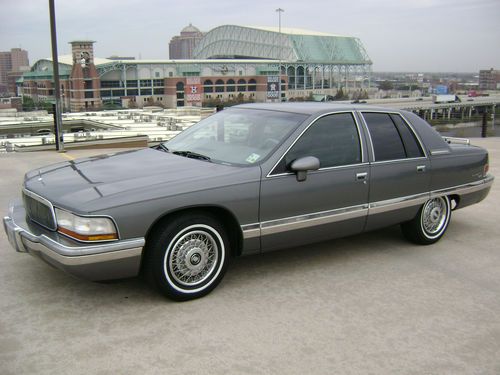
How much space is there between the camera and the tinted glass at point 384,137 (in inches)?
198

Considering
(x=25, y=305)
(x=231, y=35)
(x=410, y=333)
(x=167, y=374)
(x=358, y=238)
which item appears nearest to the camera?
(x=167, y=374)

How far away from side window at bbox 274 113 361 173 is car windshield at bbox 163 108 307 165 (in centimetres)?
15

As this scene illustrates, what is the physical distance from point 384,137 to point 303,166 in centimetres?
130

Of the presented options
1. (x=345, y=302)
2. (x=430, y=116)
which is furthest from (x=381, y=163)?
(x=430, y=116)

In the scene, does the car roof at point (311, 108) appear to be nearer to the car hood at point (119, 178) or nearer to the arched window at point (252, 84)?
the car hood at point (119, 178)

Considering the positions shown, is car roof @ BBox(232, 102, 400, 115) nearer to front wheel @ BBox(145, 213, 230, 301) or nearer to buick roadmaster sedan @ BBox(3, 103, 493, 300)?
buick roadmaster sedan @ BBox(3, 103, 493, 300)

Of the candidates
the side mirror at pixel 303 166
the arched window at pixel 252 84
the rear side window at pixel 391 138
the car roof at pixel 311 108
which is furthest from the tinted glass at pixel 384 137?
the arched window at pixel 252 84

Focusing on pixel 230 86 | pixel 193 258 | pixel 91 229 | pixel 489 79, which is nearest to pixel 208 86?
pixel 230 86

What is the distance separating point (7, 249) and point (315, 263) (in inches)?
120

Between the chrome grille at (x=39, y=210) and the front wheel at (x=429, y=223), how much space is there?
3573mm

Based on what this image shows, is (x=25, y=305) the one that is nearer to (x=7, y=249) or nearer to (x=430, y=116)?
(x=7, y=249)

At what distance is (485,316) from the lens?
3.81 m

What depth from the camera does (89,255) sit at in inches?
137

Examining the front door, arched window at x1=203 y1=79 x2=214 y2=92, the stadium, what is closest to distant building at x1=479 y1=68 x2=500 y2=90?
the stadium
